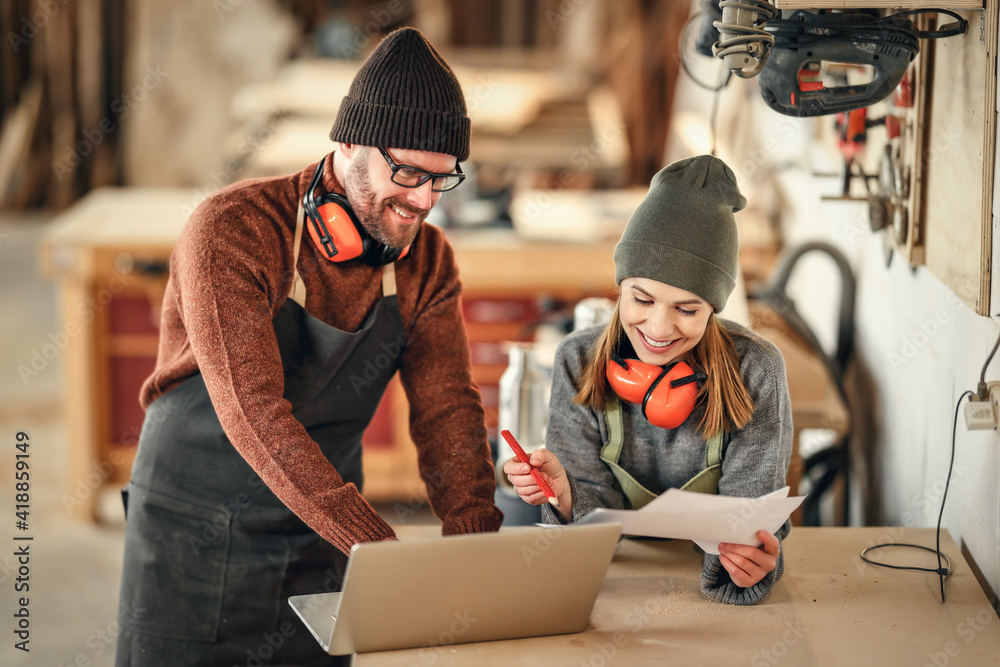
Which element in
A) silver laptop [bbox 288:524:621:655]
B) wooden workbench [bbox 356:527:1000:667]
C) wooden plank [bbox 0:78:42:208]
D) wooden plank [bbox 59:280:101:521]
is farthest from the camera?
wooden plank [bbox 0:78:42:208]

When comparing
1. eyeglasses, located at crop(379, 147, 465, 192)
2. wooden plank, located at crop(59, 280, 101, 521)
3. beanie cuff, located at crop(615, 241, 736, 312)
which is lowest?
wooden plank, located at crop(59, 280, 101, 521)

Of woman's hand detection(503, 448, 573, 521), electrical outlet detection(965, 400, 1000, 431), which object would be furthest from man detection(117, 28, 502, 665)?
electrical outlet detection(965, 400, 1000, 431)

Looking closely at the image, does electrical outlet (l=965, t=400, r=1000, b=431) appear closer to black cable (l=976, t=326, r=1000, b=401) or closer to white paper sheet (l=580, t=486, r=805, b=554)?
black cable (l=976, t=326, r=1000, b=401)

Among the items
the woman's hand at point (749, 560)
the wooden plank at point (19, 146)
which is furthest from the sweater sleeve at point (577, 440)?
the wooden plank at point (19, 146)

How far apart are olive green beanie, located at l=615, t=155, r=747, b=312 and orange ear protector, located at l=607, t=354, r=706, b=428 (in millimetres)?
129

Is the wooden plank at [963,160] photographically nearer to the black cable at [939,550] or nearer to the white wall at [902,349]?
the white wall at [902,349]

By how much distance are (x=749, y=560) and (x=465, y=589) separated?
1.54 ft

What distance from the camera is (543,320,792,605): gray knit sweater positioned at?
5.09 feet

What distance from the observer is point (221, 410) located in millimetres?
1490

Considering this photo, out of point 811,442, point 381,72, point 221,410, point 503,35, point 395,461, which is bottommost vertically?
point 395,461

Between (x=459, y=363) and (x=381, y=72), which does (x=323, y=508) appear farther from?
(x=381, y=72)

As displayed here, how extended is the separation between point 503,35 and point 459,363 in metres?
6.52

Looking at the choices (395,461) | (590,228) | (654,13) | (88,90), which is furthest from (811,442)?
(88,90)

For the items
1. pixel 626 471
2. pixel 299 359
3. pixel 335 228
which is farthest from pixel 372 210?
pixel 626 471
